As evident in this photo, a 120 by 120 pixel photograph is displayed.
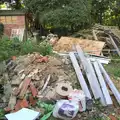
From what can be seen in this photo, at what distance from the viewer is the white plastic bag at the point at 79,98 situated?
5152mm

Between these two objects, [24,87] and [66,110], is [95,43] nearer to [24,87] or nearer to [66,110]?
[24,87]

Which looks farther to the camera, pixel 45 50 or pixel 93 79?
pixel 45 50

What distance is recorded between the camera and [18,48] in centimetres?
816

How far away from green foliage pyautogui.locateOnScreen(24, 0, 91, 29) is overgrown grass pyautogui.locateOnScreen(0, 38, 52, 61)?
107 inches

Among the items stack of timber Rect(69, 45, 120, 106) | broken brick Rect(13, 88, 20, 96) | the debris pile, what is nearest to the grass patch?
stack of timber Rect(69, 45, 120, 106)

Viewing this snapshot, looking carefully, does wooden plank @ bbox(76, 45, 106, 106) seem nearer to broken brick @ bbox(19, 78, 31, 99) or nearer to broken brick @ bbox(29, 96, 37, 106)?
broken brick @ bbox(29, 96, 37, 106)

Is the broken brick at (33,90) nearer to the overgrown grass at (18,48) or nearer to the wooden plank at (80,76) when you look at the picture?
the wooden plank at (80,76)

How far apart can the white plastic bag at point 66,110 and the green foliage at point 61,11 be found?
6.00 metres

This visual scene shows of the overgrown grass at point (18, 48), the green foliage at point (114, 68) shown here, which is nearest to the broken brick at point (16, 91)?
the overgrown grass at point (18, 48)

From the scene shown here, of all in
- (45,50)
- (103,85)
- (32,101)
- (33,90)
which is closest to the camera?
(32,101)

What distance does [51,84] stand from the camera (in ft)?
19.6

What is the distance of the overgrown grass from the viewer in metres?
7.57

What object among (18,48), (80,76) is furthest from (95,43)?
(80,76)

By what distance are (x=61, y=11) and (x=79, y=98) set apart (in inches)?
230
